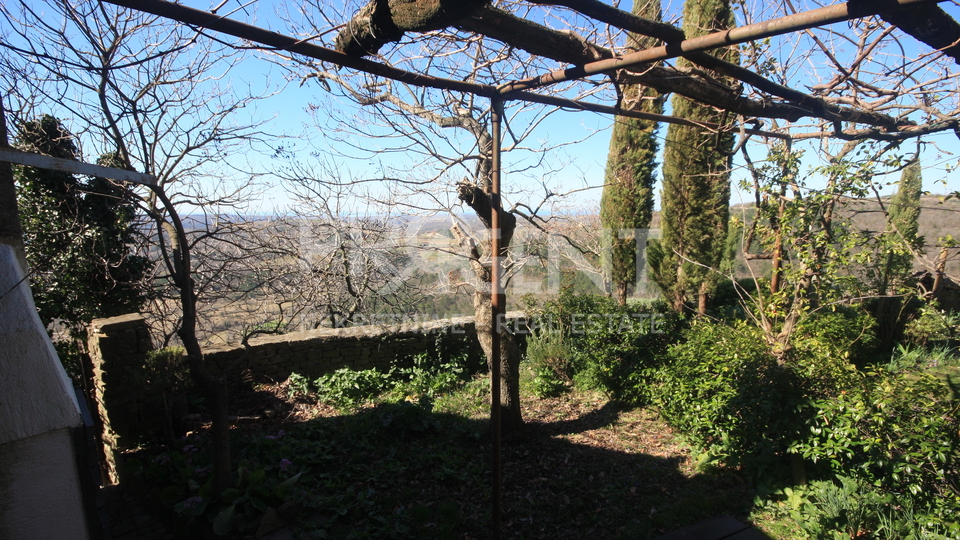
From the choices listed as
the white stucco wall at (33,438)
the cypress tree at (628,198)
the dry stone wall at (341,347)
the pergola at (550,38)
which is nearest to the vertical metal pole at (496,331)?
the pergola at (550,38)

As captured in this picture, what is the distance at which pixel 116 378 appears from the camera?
14.0ft

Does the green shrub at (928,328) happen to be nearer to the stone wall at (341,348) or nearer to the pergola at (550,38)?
the pergola at (550,38)

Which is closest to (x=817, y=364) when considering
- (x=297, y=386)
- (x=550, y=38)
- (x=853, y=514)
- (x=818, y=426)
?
(x=818, y=426)

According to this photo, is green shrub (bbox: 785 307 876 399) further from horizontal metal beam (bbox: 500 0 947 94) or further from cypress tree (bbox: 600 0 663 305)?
cypress tree (bbox: 600 0 663 305)

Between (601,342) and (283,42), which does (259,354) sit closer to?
(601,342)

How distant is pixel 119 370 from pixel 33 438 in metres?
2.77

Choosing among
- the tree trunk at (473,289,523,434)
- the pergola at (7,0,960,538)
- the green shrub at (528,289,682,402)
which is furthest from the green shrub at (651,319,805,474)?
the pergola at (7,0,960,538)

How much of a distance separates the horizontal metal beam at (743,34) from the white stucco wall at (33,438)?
2635 millimetres

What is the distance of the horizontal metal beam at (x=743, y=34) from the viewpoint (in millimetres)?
1718

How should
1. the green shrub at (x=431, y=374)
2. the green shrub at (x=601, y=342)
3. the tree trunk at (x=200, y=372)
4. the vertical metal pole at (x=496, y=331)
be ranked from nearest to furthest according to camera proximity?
the vertical metal pole at (x=496, y=331)
the tree trunk at (x=200, y=372)
the green shrub at (x=601, y=342)
the green shrub at (x=431, y=374)

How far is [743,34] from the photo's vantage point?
6.59 ft

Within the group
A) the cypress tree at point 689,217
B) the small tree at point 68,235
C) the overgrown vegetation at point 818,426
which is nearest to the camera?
the overgrown vegetation at point 818,426

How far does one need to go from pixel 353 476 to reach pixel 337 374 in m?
2.26

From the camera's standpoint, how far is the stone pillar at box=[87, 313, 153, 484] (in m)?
4.22
